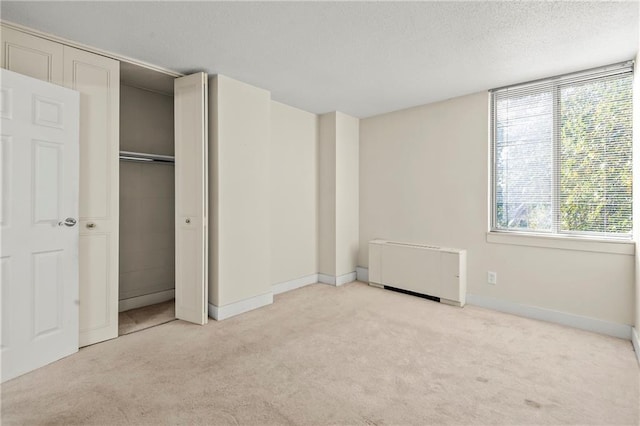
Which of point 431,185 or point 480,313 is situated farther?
point 431,185

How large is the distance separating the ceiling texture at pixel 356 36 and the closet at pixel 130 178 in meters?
0.20

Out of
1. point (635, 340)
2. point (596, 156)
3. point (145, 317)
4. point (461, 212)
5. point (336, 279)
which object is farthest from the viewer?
point (336, 279)

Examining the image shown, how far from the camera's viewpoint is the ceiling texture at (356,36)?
211 centimetres

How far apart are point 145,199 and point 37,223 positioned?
58.5 inches

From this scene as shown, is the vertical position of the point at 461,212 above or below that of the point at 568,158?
below

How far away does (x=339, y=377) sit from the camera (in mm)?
2199

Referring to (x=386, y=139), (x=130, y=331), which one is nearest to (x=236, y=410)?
(x=130, y=331)

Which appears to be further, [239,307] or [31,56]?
[239,307]

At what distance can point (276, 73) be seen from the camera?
3201mm

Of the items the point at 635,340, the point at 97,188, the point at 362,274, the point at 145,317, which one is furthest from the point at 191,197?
the point at 635,340

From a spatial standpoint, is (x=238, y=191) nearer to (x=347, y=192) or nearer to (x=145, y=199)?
(x=145, y=199)

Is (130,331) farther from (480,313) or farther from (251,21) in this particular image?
(480,313)

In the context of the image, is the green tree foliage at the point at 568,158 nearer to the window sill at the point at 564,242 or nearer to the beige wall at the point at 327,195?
the window sill at the point at 564,242

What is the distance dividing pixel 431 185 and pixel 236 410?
338cm
